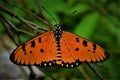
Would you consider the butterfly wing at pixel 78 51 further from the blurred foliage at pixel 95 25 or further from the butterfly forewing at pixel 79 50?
the blurred foliage at pixel 95 25

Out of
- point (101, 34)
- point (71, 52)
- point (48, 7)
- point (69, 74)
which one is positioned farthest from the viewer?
point (101, 34)

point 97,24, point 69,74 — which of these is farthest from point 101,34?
point 69,74

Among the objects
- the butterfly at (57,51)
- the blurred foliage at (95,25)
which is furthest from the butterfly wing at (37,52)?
the blurred foliage at (95,25)

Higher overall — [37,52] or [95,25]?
[95,25]

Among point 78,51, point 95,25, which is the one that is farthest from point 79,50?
point 95,25

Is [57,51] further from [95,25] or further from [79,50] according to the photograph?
Result: [95,25]

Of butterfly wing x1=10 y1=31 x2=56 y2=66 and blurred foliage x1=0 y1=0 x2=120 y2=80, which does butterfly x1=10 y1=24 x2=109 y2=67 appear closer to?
butterfly wing x1=10 y1=31 x2=56 y2=66

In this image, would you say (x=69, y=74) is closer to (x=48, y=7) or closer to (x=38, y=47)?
(x=48, y=7)

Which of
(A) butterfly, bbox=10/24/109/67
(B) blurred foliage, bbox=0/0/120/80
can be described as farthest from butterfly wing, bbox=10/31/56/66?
(B) blurred foliage, bbox=0/0/120/80
